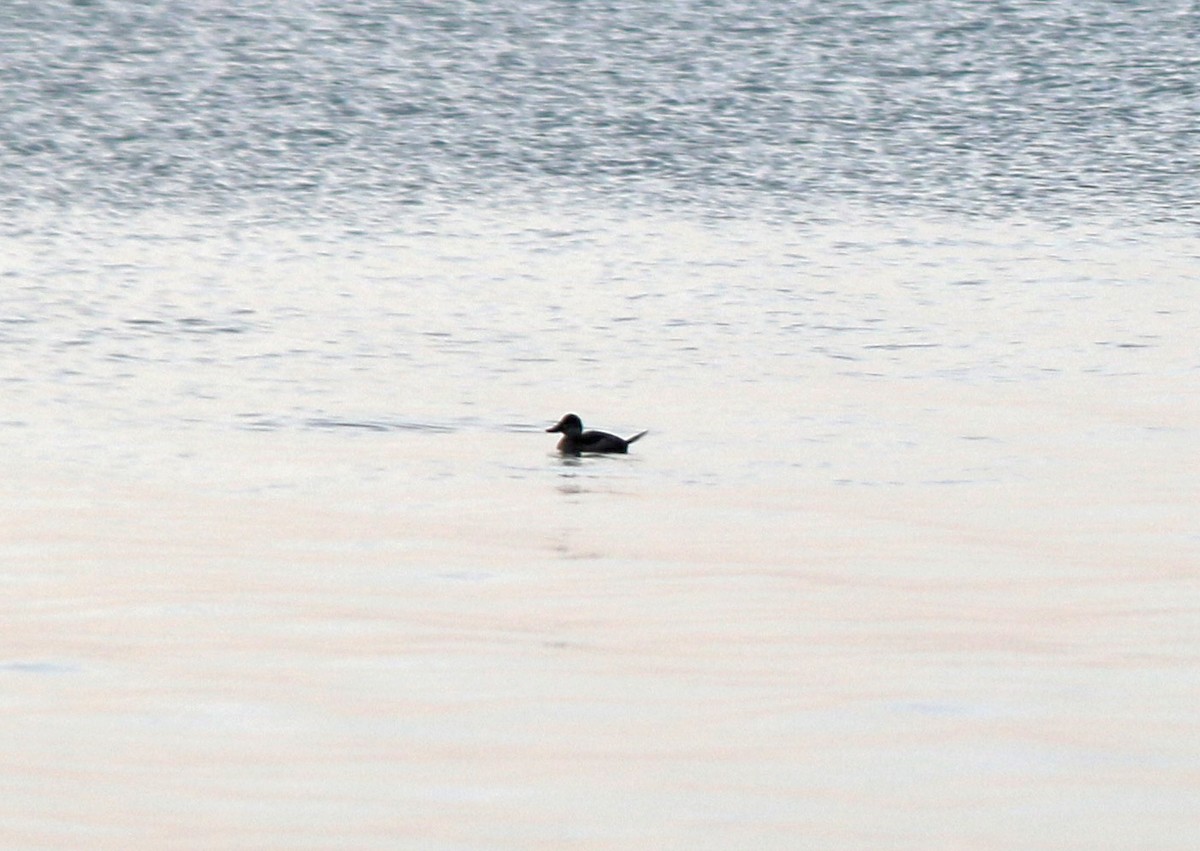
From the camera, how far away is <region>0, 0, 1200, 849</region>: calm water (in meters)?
6.95

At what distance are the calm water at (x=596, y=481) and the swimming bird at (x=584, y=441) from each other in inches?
5.1

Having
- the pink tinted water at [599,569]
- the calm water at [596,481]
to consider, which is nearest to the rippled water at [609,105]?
the calm water at [596,481]

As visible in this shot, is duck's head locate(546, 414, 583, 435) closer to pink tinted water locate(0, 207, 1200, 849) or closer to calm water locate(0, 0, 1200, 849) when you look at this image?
calm water locate(0, 0, 1200, 849)

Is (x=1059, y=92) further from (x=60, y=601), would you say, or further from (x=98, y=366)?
(x=60, y=601)

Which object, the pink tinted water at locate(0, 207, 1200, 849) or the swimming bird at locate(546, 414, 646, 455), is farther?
the swimming bird at locate(546, 414, 646, 455)

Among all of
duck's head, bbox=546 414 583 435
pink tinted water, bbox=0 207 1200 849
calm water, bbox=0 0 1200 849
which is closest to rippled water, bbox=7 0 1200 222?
calm water, bbox=0 0 1200 849

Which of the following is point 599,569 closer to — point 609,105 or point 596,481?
point 596,481

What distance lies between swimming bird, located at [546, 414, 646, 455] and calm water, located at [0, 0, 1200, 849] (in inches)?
5.1

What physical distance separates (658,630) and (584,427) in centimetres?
481

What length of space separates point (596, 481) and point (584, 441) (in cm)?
65

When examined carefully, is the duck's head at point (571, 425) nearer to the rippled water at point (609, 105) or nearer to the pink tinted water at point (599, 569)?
the pink tinted water at point (599, 569)

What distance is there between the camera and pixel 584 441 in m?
12.2

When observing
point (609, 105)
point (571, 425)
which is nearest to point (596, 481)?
point (571, 425)

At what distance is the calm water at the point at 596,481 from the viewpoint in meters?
6.95
